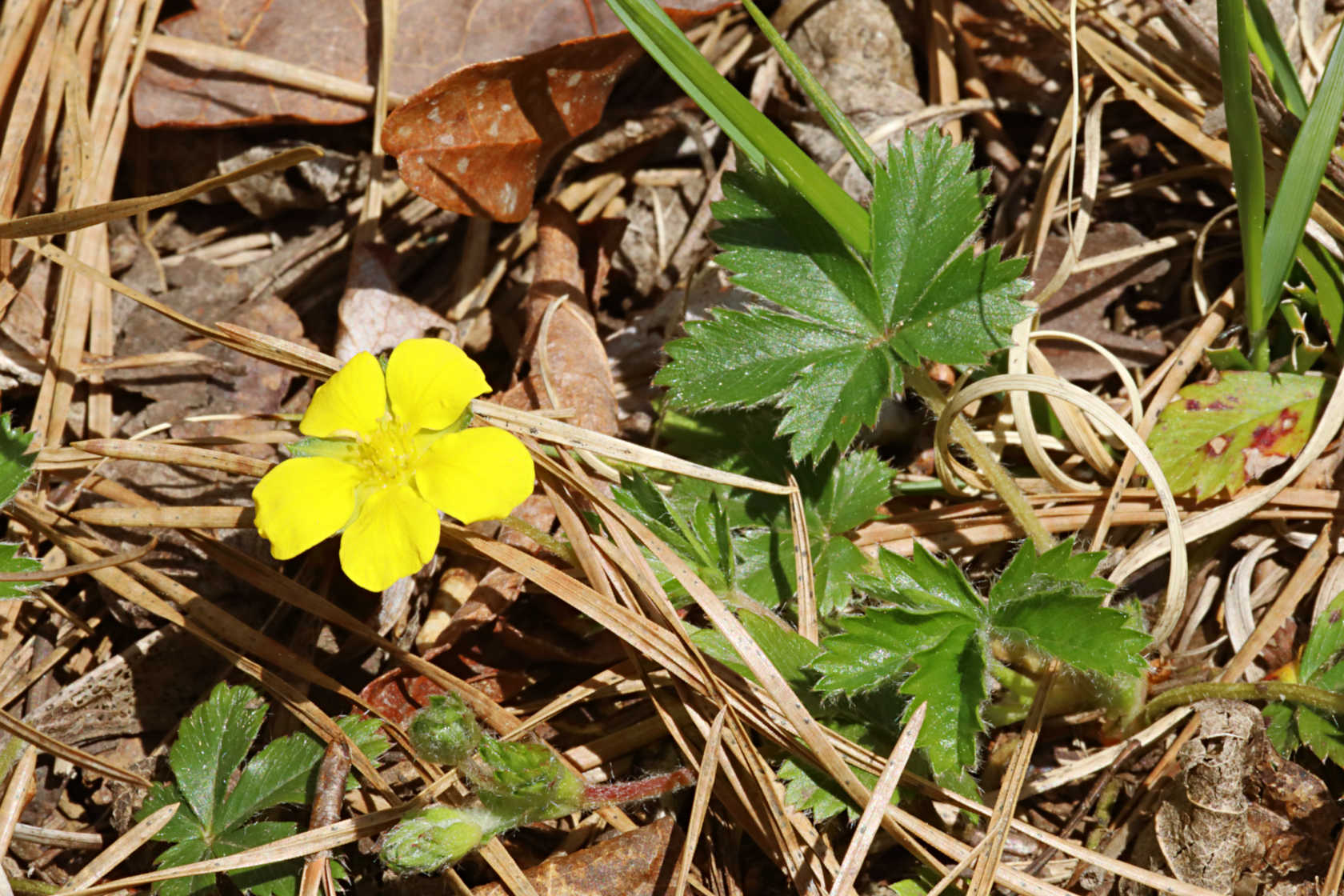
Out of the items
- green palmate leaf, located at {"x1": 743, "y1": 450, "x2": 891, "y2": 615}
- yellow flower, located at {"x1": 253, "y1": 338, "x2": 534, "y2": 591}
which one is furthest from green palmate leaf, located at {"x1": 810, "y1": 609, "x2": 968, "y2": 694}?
yellow flower, located at {"x1": 253, "y1": 338, "x2": 534, "y2": 591}

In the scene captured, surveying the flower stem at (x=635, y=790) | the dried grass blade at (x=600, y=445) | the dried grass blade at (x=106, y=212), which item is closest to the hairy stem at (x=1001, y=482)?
the dried grass blade at (x=600, y=445)

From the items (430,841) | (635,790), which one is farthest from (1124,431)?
(430,841)

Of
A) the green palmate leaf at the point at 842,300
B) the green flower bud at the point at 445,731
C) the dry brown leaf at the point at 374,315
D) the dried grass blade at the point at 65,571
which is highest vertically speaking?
→ the green palmate leaf at the point at 842,300

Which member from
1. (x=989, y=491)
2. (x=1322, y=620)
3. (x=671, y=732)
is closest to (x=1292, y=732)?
(x=1322, y=620)

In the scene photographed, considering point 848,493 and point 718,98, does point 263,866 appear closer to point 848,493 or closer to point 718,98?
point 848,493

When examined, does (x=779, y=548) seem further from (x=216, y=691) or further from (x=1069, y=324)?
(x=216, y=691)

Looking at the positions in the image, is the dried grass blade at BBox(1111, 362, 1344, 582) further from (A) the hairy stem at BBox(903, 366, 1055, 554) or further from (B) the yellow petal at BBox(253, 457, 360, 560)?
(B) the yellow petal at BBox(253, 457, 360, 560)

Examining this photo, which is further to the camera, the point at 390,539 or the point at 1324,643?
the point at 1324,643

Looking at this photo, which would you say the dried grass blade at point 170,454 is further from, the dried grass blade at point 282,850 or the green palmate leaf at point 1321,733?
the green palmate leaf at point 1321,733
